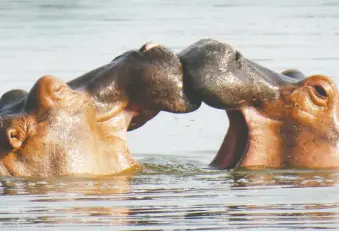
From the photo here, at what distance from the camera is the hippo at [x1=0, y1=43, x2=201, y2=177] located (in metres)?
9.65

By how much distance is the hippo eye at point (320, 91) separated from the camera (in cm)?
1023

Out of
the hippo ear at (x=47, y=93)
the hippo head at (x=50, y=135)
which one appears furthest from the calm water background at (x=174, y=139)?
the hippo ear at (x=47, y=93)

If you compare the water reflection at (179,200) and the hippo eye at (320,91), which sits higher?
the hippo eye at (320,91)

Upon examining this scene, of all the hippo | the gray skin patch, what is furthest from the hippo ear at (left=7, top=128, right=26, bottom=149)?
the gray skin patch

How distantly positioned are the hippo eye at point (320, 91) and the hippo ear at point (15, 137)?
87.2 inches

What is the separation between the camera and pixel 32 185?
965 cm

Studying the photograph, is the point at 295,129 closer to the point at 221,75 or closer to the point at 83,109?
the point at 221,75

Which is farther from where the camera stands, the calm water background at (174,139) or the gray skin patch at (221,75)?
the gray skin patch at (221,75)

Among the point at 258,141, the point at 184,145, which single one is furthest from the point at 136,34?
the point at 258,141

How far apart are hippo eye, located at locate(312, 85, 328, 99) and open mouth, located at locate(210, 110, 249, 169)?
0.58 m

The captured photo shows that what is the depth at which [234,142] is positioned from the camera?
409 inches

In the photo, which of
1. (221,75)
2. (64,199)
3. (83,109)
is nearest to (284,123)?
(221,75)

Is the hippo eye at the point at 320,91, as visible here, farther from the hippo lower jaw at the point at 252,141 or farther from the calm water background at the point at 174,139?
the calm water background at the point at 174,139

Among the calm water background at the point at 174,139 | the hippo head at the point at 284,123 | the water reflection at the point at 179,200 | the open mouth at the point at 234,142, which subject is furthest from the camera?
the open mouth at the point at 234,142
